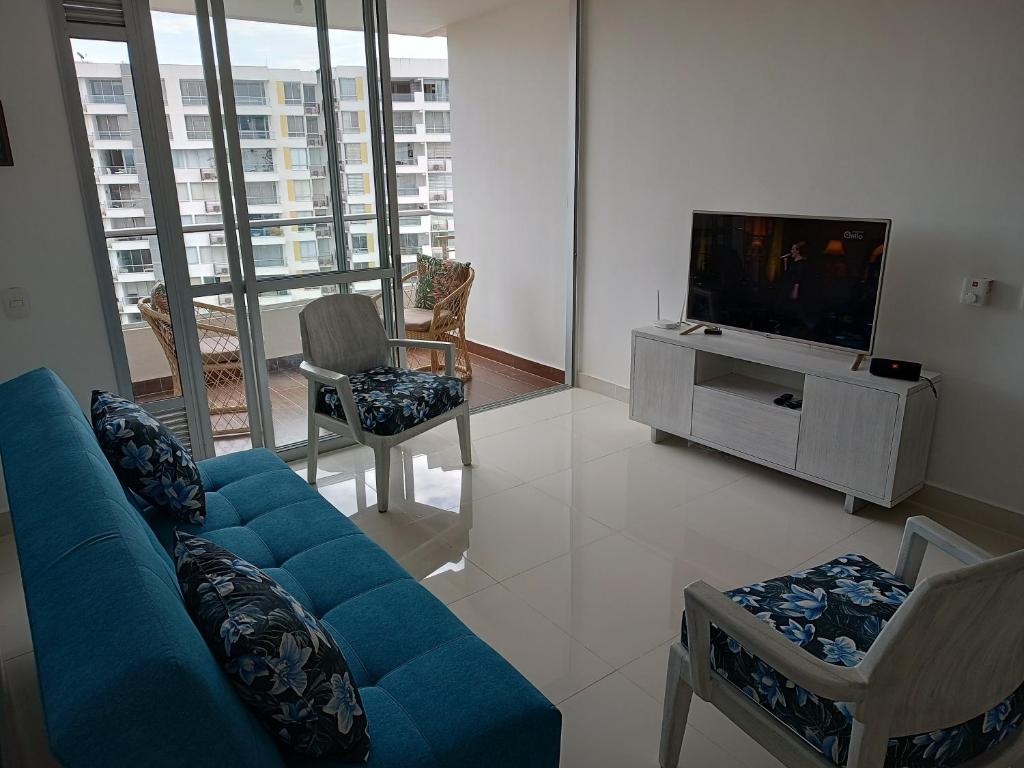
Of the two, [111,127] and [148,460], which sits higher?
[111,127]

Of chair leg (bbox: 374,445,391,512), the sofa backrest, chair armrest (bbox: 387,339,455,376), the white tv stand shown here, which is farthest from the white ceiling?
the sofa backrest

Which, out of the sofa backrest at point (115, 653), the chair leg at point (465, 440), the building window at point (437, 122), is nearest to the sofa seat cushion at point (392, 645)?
the sofa backrest at point (115, 653)

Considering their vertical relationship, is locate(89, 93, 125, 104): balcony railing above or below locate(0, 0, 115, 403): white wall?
above

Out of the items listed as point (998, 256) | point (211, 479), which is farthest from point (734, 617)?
point (998, 256)

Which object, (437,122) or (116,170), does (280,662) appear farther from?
(437,122)

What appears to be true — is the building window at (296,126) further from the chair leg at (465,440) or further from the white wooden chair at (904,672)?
the white wooden chair at (904,672)

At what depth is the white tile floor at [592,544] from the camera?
227 cm

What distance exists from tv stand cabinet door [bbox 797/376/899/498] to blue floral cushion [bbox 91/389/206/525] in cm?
263

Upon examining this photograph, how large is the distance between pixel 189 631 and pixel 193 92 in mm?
3025

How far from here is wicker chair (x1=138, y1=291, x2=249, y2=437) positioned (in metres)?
3.58

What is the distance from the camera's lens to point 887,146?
331 cm

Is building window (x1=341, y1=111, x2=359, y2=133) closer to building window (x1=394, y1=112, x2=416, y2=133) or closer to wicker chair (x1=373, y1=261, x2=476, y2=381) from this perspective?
wicker chair (x1=373, y1=261, x2=476, y2=381)

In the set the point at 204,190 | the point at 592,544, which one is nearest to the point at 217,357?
the point at 204,190

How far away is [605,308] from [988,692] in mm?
3651
